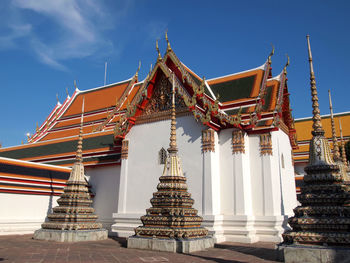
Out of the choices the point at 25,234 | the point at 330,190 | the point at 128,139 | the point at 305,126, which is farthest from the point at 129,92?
the point at 330,190

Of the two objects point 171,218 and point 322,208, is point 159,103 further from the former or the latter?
point 322,208

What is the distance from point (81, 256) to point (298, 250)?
4049mm

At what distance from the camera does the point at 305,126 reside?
2516cm

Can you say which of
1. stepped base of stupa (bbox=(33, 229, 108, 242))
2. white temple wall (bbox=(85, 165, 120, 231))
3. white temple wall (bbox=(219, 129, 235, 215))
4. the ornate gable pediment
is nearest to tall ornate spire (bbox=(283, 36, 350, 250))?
white temple wall (bbox=(219, 129, 235, 215))

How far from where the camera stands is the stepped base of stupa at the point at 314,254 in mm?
5375

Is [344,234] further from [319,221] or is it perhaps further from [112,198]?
[112,198]

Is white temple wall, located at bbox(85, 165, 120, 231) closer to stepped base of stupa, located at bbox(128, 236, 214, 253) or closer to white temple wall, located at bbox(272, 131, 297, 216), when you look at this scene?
stepped base of stupa, located at bbox(128, 236, 214, 253)

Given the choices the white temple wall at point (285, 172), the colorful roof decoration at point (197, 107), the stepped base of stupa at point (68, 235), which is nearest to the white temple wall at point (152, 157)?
the colorful roof decoration at point (197, 107)

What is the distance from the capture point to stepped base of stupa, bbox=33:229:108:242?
9.23 meters

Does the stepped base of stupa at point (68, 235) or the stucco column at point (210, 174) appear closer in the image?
the stepped base of stupa at point (68, 235)

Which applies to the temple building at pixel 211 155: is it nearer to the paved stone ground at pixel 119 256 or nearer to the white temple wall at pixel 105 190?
the white temple wall at pixel 105 190

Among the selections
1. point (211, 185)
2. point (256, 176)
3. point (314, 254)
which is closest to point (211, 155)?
point (211, 185)

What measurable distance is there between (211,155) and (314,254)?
5.38 metres

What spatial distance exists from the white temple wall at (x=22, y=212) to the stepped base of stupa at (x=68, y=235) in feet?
7.29
